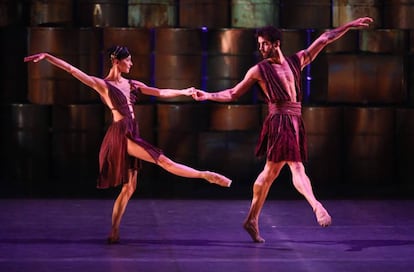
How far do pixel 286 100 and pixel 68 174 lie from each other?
5661 millimetres

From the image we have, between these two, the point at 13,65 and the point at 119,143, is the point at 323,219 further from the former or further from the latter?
the point at 13,65

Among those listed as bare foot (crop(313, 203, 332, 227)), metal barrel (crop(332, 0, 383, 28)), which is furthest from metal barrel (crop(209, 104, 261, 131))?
bare foot (crop(313, 203, 332, 227))

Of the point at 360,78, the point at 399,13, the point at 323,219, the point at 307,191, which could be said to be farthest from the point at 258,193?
the point at 399,13

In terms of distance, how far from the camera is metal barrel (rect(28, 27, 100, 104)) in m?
14.2

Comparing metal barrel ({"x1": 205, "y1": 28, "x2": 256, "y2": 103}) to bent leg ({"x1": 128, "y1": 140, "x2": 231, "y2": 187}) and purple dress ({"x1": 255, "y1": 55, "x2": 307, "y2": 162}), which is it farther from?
bent leg ({"x1": 128, "y1": 140, "x2": 231, "y2": 187})

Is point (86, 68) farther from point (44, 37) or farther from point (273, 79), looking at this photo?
point (273, 79)

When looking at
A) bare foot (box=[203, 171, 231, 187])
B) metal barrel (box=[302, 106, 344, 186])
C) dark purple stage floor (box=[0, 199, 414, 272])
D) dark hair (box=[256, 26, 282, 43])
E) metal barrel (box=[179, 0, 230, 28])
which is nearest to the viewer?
dark purple stage floor (box=[0, 199, 414, 272])

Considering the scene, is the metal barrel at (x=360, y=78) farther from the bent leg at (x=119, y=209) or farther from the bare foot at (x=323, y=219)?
the bare foot at (x=323, y=219)

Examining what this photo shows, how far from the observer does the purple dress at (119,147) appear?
934cm

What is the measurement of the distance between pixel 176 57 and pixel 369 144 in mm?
2730

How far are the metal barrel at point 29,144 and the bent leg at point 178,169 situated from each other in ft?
16.6

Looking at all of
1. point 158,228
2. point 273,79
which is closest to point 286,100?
point 273,79

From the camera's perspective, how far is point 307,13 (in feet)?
47.9

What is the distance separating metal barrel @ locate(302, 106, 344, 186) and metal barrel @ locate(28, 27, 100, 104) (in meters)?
2.89
